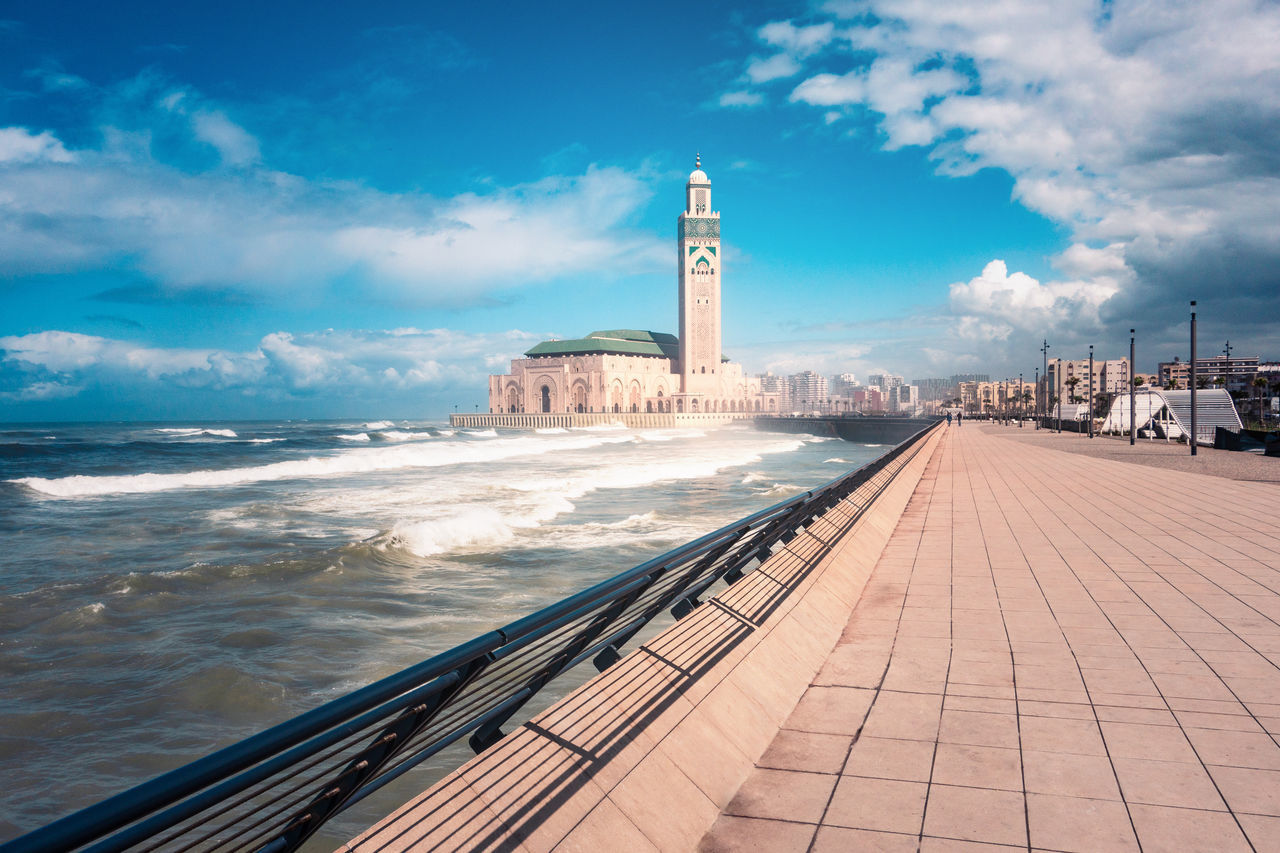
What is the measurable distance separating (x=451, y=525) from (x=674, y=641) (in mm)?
12735

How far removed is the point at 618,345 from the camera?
134000 mm

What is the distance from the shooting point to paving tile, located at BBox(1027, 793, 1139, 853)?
2932 millimetres

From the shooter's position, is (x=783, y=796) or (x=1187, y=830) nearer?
(x=1187, y=830)

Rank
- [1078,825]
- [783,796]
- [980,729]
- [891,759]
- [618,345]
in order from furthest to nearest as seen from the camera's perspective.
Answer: [618,345]
[980,729]
[891,759]
[783,796]
[1078,825]

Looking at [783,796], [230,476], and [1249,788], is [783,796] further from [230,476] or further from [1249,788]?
[230,476]

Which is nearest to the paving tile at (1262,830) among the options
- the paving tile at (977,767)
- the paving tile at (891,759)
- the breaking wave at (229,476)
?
the paving tile at (977,767)

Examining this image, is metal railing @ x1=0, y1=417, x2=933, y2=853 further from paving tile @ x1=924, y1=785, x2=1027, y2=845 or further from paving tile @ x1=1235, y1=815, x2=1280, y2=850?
paving tile @ x1=1235, y1=815, x2=1280, y2=850

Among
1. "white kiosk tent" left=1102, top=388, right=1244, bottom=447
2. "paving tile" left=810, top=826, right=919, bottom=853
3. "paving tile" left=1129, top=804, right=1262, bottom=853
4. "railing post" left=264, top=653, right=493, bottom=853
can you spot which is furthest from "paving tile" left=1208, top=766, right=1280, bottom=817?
"white kiosk tent" left=1102, top=388, right=1244, bottom=447

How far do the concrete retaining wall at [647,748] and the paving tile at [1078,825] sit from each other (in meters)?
1.24

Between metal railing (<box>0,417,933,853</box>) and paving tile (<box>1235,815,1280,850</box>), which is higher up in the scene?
metal railing (<box>0,417,933,853</box>)

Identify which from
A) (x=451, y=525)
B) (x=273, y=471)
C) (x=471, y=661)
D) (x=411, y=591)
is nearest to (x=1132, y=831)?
(x=471, y=661)

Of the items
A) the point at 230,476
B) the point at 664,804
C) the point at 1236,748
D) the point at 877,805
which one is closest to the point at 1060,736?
the point at 1236,748

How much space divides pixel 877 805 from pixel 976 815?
1.31ft

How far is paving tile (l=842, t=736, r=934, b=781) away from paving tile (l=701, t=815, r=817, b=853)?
1.99 feet
